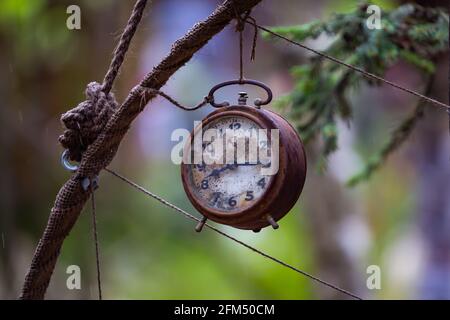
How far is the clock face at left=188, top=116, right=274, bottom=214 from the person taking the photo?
4.80 ft

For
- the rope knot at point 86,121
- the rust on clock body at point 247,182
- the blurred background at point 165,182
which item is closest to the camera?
the rust on clock body at point 247,182

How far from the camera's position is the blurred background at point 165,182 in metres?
4.25

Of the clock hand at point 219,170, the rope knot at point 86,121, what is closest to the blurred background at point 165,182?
the rope knot at point 86,121

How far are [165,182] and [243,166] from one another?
4.21 metres

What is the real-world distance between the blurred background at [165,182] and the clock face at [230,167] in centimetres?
233

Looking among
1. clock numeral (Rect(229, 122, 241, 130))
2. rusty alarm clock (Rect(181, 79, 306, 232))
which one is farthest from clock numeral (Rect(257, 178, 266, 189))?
clock numeral (Rect(229, 122, 241, 130))

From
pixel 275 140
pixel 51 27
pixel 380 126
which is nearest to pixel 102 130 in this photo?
pixel 275 140

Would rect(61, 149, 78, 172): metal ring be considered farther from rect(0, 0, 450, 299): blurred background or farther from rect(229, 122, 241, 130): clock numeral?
rect(0, 0, 450, 299): blurred background

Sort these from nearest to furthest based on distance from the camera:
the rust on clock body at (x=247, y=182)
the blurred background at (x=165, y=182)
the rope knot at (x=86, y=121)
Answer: the rust on clock body at (x=247, y=182) → the rope knot at (x=86, y=121) → the blurred background at (x=165, y=182)

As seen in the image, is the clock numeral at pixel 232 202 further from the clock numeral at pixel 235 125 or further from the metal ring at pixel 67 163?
the metal ring at pixel 67 163

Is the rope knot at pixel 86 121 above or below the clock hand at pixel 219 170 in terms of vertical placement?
above

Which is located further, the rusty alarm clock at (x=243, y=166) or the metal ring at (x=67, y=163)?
the metal ring at (x=67, y=163)

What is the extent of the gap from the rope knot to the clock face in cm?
26

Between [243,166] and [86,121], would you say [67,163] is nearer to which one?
[86,121]
